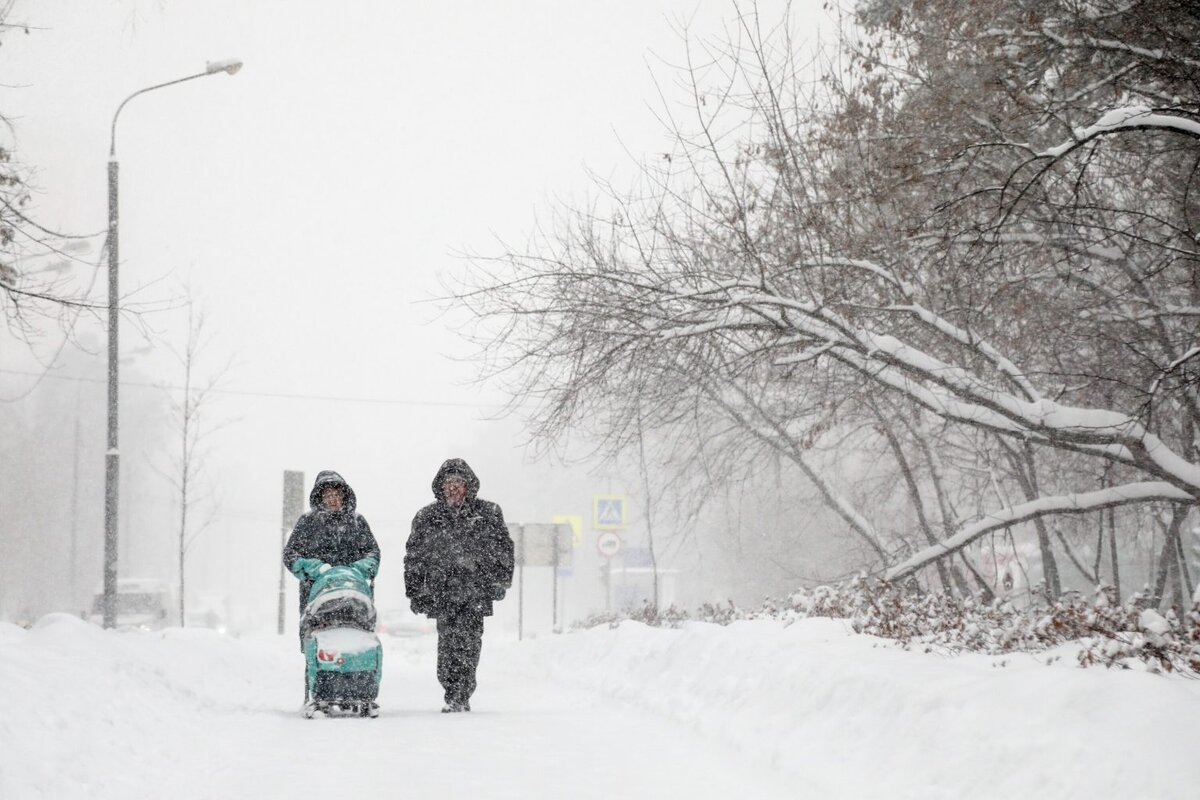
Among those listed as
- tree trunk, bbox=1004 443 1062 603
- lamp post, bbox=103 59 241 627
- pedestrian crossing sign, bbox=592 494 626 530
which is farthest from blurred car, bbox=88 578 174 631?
tree trunk, bbox=1004 443 1062 603

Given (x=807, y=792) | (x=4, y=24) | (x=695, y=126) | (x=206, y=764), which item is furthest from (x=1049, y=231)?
(x=4, y=24)

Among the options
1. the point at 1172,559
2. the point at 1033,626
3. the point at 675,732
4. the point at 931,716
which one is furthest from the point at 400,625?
the point at 931,716

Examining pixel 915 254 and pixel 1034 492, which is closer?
pixel 915 254

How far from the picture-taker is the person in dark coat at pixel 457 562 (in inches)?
454

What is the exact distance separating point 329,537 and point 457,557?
3.97 feet

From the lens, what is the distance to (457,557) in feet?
38.0

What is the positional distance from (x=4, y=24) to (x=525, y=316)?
5.25 m

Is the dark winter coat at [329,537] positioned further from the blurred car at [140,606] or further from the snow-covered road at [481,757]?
the blurred car at [140,606]

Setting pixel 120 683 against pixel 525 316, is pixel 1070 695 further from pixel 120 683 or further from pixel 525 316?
pixel 525 316

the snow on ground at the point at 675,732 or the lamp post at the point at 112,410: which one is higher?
the lamp post at the point at 112,410

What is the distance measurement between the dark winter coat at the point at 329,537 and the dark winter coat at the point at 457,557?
52cm

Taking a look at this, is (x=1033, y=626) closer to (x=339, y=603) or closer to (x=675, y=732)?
(x=675, y=732)

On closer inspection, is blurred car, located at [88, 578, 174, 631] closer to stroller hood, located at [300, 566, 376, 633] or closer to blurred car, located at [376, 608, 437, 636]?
blurred car, located at [376, 608, 437, 636]

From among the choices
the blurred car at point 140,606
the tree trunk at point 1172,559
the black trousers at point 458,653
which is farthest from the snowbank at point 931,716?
the blurred car at point 140,606
